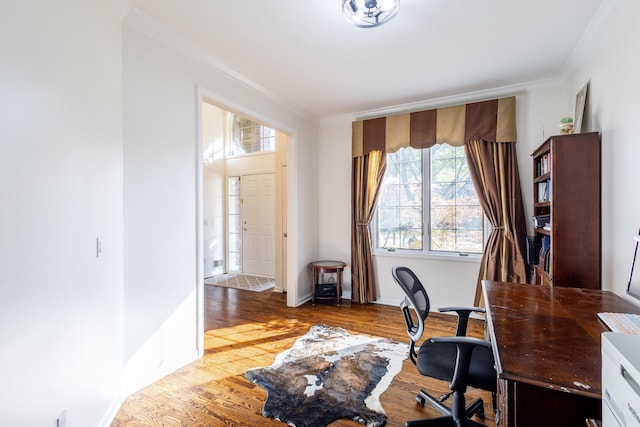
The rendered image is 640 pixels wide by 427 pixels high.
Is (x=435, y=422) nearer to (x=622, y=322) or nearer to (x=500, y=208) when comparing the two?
(x=622, y=322)

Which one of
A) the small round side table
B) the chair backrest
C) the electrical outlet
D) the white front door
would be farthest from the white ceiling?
the white front door

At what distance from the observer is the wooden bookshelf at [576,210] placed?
6.75ft

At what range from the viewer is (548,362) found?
0.99 m

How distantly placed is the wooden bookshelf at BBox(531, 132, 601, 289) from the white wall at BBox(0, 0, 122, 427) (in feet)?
9.66

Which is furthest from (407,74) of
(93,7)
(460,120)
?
(93,7)

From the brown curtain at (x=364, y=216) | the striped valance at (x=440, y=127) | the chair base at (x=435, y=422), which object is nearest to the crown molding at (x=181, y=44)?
→ the striped valance at (x=440, y=127)

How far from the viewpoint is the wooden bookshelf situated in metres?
2.06

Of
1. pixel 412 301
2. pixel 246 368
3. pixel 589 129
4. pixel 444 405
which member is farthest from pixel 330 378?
pixel 589 129

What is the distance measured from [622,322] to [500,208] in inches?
85.5

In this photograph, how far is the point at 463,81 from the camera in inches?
123

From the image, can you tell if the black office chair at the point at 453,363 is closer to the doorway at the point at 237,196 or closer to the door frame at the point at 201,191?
the door frame at the point at 201,191

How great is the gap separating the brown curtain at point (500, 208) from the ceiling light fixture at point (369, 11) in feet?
6.74

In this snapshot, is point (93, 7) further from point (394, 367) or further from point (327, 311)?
point (327, 311)

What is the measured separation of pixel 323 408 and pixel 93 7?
2.69m
